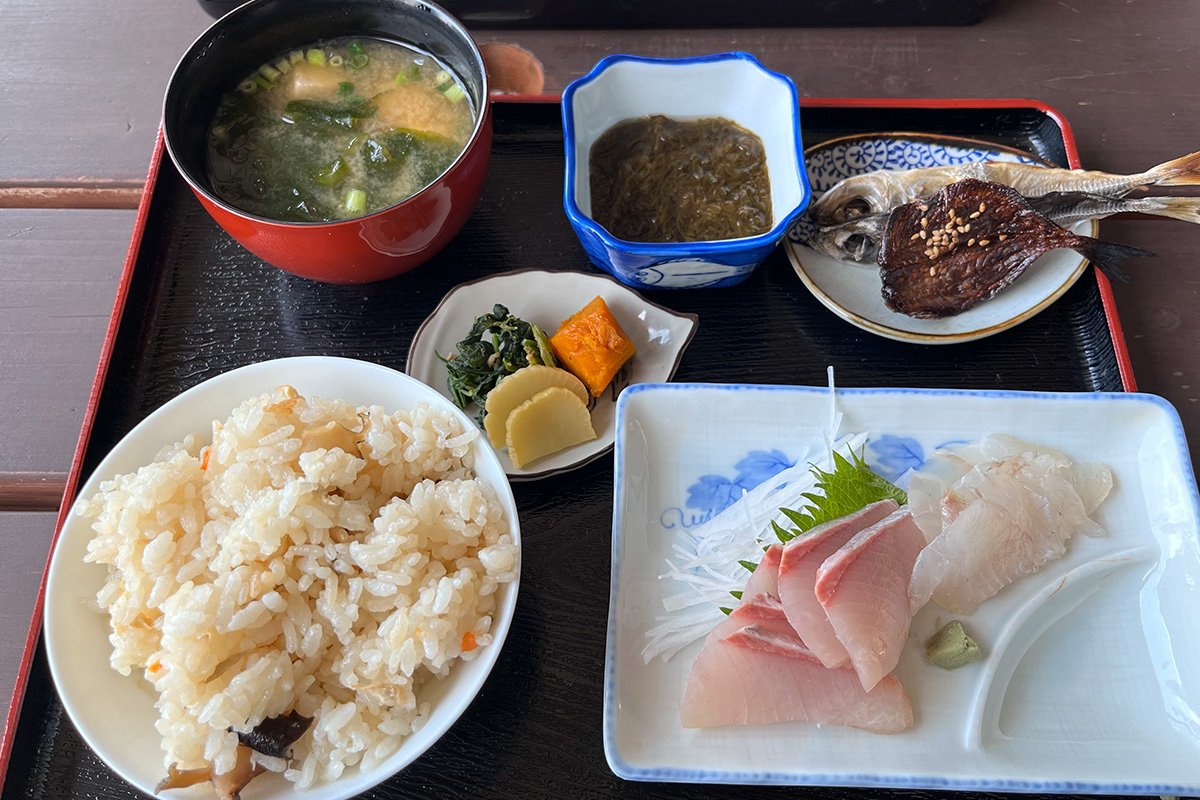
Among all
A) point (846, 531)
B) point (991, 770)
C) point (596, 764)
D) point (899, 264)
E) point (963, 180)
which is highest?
point (963, 180)

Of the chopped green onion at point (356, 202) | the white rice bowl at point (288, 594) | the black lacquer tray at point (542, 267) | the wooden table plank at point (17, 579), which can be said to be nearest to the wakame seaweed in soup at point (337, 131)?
the chopped green onion at point (356, 202)

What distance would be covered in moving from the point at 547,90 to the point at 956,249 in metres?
1.32

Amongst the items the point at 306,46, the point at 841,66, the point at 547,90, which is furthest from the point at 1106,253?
the point at 306,46

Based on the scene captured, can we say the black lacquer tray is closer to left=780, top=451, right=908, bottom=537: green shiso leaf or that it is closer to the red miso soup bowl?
the red miso soup bowl

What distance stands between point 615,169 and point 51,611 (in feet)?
5.09

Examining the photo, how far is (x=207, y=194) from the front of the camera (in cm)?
160

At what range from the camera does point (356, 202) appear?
1753mm

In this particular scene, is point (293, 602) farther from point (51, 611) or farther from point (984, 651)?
point (984, 651)

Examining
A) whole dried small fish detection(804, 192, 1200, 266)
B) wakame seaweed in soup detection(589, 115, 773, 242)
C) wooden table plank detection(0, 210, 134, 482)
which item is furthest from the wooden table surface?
wakame seaweed in soup detection(589, 115, 773, 242)

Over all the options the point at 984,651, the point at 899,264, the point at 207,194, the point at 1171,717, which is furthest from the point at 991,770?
the point at 207,194

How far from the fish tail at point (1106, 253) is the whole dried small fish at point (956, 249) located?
0.04 m

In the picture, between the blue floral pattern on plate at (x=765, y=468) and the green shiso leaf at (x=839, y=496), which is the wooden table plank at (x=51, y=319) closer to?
the blue floral pattern on plate at (x=765, y=468)

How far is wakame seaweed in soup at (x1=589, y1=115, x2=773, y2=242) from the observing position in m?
1.94

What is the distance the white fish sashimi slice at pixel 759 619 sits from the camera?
1.49 m
